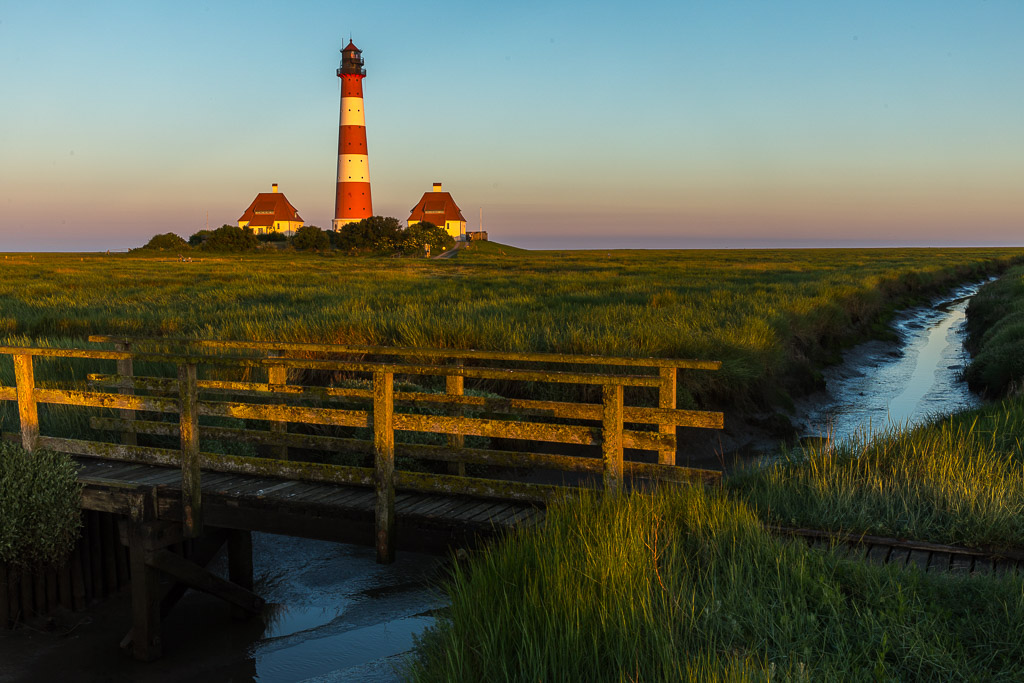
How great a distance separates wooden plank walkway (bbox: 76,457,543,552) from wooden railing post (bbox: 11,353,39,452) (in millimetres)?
655

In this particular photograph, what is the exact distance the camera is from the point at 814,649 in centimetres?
391

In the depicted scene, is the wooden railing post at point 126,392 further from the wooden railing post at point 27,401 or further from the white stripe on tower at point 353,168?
the white stripe on tower at point 353,168

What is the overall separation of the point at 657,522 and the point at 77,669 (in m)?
5.07

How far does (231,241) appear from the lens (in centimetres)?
8756

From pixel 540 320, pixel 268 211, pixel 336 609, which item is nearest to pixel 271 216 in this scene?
pixel 268 211

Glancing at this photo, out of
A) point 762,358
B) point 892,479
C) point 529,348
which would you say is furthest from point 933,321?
point 892,479

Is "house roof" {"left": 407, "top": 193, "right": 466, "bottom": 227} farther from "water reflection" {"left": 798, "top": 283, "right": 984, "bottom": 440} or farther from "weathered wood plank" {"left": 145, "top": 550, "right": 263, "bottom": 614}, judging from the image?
"weathered wood plank" {"left": 145, "top": 550, "right": 263, "bottom": 614}

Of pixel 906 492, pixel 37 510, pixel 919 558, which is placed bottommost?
pixel 37 510

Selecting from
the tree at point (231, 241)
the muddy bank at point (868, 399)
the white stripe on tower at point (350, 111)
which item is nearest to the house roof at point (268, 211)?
the tree at point (231, 241)

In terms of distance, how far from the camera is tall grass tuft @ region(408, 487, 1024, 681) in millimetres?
3756

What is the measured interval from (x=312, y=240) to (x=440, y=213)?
2876 cm

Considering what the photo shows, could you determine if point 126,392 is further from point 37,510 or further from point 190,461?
point 190,461

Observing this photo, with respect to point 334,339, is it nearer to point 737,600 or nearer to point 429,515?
point 429,515

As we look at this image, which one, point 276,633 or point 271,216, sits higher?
point 271,216
